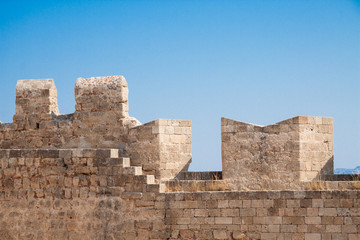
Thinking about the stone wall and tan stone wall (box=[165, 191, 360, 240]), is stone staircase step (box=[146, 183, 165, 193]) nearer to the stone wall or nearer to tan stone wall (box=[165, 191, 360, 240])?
tan stone wall (box=[165, 191, 360, 240])

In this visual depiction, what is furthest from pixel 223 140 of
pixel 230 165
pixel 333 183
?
pixel 333 183

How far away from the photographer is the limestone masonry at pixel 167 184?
1045cm

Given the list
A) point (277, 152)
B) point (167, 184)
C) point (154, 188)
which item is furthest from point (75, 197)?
point (277, 152)

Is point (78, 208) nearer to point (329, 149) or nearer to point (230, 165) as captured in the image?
point (230, 165)

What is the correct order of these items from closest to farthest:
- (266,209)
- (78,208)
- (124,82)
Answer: (266,209) < (78,208) < (124,82)

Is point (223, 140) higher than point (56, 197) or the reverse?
higher

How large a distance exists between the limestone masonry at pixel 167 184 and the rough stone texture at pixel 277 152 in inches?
0.8

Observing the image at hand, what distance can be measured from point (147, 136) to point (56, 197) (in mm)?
2293

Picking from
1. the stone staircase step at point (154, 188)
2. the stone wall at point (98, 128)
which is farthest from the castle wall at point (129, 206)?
the stone wall at point (98, 128)

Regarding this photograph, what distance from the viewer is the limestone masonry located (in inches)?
412

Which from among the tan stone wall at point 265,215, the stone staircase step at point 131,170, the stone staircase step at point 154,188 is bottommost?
the tan stone wall at point 265,215

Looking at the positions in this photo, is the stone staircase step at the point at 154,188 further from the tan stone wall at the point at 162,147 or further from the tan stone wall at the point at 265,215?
the tan stone wall at the point at 162,147

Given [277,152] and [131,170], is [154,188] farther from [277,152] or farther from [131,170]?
[277,152]

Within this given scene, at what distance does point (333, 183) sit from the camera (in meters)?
10.7
